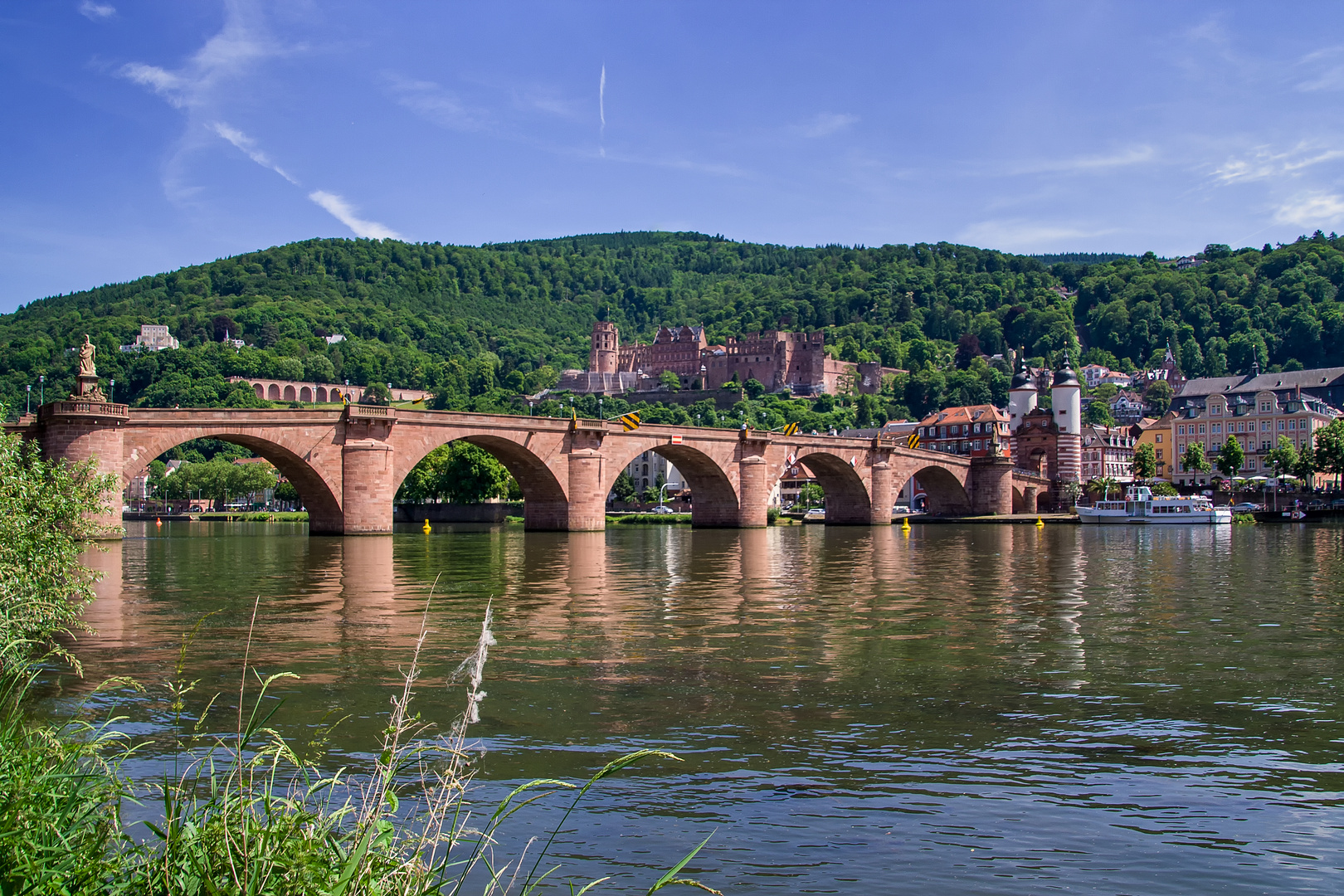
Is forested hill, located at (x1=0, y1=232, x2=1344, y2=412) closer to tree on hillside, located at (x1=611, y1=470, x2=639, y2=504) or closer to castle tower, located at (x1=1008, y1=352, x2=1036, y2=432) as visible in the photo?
tree on hillside, located at (x1=611, y1=470, x2=639, y2=504)

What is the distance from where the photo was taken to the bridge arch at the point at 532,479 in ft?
173

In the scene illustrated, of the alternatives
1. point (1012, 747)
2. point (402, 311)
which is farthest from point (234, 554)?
point (402, 311)

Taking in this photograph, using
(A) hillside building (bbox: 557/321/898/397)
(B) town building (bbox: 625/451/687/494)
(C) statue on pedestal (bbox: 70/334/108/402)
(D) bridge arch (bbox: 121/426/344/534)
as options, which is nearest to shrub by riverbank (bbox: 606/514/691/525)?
(D) bridge arch (bbox: 121/426/344/534)

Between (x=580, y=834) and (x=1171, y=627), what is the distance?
503 inches

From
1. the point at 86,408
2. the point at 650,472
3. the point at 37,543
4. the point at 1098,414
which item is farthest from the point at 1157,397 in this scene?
the point at 37,543

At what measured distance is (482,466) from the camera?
76438 mm

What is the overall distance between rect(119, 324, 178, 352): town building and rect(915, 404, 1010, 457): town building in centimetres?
9144

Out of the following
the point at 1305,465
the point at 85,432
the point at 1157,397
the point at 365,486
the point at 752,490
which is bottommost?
the point at 752,490

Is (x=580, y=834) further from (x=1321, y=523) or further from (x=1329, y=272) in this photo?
(x=1329, y=272)

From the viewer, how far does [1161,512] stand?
73438mm

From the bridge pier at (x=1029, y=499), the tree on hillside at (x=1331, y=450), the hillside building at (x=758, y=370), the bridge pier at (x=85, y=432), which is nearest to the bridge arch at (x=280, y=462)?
the bridge pier at (x=85, y=432)

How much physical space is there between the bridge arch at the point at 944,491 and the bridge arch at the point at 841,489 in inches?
325

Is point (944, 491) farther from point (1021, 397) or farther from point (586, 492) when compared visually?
point (586, 492)

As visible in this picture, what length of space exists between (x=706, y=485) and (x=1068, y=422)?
1673 inches
